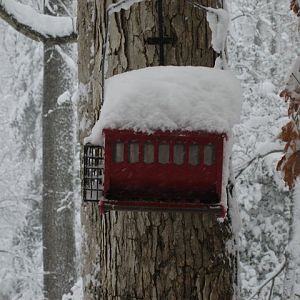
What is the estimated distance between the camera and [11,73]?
14.5m

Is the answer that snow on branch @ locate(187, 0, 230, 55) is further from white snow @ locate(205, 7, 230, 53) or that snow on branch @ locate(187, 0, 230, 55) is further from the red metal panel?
the red metal panel

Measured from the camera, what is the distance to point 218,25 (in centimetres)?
239

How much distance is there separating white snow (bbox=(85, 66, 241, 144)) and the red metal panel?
0.10ft

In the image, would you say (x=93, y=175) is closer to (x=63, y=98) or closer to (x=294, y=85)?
(x=294, y=85)

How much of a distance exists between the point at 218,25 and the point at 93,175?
2.63 feet

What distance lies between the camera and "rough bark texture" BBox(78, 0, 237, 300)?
8.03ft

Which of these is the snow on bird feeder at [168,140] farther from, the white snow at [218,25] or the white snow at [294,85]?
the white snow at [294,85]

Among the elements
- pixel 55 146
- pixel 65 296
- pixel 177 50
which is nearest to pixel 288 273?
pixel 65 296

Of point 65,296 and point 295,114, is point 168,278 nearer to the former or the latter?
point 295,114

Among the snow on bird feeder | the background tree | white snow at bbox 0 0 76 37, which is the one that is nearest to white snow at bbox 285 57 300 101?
the snow on bird feeder

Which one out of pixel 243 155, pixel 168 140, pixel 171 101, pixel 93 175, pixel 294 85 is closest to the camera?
pixel 168 140

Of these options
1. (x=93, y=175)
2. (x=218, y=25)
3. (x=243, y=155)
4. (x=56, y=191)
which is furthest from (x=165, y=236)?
(x=243, y=155)

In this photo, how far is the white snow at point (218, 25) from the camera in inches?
93.1

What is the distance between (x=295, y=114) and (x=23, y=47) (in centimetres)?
1173
